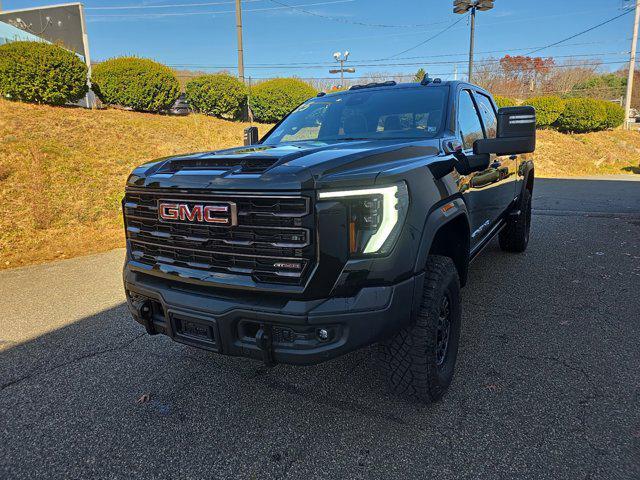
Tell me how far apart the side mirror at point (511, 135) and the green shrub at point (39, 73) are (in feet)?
37.5

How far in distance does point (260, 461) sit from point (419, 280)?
1.18m

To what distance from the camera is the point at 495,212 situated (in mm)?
4133

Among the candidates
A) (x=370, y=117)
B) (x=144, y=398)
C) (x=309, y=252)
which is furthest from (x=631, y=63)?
(x=144, y=398)

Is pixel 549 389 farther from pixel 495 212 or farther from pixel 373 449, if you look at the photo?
pixel 495 212

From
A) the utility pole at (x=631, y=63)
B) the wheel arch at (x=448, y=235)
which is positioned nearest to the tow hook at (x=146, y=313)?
the wheel arch at (x=448, y=235)

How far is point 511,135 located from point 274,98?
14.3 meters

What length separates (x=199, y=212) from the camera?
2166 mm

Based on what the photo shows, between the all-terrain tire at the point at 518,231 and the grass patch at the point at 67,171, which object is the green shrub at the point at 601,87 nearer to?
the all-terrain tire at the point at 518,231

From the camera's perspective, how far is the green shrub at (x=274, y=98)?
16.2 meters

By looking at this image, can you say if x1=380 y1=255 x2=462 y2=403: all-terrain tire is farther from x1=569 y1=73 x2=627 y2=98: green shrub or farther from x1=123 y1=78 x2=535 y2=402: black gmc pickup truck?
x1=569 y1=73 x2=627 y2=98: green shrub

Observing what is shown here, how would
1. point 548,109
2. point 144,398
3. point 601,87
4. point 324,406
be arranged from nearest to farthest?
point 324,406
point 144,398
point 548,109
point 601,87

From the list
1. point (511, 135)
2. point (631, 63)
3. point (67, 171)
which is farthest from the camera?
point (631, 63)

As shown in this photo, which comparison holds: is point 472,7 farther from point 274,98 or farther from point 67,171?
point 67,171

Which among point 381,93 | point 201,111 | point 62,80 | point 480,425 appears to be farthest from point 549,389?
point 201,111
